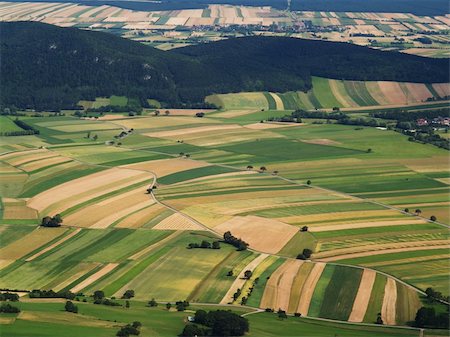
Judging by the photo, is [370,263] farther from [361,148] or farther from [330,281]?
[361,148]

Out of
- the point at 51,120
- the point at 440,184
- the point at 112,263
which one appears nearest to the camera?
the point at 112,263

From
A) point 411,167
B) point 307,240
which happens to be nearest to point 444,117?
point 411,167

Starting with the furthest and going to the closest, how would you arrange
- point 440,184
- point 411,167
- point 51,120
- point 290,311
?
point 51,120, point 411,167, point 440,184, point 290,311

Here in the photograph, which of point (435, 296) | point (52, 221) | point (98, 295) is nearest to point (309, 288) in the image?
point (435, 296)

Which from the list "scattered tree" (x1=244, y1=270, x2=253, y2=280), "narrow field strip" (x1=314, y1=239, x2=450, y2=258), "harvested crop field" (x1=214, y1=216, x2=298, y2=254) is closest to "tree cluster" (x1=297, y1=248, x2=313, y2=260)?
"narrow field strip" (x1=314, y1=239, x2=450, y2=258)

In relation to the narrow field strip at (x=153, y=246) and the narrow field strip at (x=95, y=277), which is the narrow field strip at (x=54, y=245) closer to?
the narrow field strip at (x=95, y=277)

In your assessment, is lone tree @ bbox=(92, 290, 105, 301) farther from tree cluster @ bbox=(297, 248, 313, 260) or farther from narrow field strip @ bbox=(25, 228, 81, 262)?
tree cluster @ bbox=(297, 248, 313, 260)

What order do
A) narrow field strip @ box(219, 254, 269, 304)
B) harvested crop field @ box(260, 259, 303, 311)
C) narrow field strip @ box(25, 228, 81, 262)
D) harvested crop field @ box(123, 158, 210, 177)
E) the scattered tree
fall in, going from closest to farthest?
1. harvested crop field @ box(260, 259, 303, 311)
2. narrow field strip @ box(219, 254, 269, 304)
3. the scattered tree
4. narrow field strip @ box(25, 228, 81, 262)
5. harvested crop field @ box(123, 158, 210, 177)
